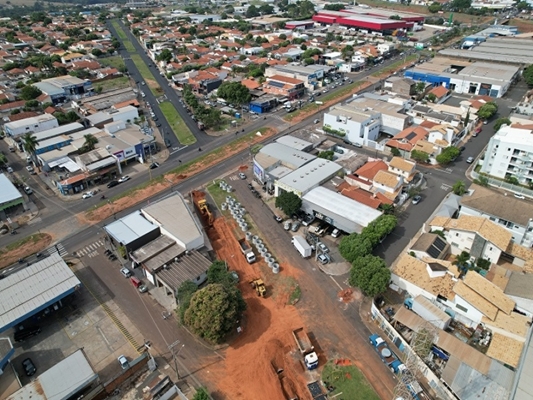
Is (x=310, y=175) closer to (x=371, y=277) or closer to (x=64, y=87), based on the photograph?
(x=371, y=277)

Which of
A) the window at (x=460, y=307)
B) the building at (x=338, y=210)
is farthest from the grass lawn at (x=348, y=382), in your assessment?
the building at (x=338, y=210)

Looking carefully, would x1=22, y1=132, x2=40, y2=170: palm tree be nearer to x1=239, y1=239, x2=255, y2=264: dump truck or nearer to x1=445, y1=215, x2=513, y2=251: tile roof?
x1=239, y1=239, x2=255, y2=264: dump truck

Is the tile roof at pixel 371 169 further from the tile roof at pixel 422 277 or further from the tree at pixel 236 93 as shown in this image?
the tree at pixel 236 93

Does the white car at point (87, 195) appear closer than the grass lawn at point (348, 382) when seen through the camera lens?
No

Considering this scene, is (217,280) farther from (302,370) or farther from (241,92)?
(241,92)

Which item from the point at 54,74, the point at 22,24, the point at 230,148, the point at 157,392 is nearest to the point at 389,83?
the point at 230,148
